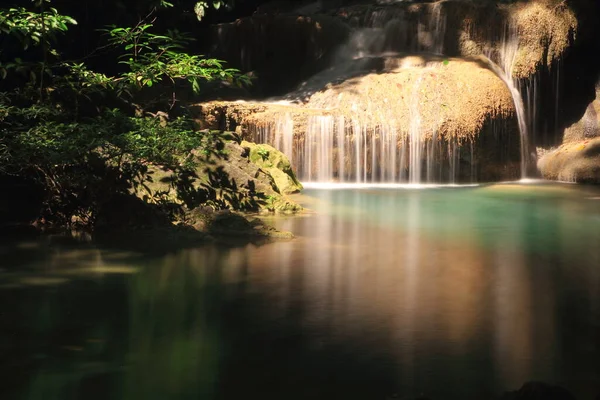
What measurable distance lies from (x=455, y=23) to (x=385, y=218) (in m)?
8.56

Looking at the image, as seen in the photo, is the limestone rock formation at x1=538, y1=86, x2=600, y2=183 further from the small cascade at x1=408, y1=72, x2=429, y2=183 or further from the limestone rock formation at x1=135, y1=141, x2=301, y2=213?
the limestone rock formation at x1=135, y1=141, x2=301, y2=213

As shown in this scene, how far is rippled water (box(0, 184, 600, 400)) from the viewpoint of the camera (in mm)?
3918

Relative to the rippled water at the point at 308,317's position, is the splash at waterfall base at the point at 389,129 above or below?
above

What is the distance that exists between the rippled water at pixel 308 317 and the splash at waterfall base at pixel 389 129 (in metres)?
6.02

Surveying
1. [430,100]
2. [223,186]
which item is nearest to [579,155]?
[430,100]

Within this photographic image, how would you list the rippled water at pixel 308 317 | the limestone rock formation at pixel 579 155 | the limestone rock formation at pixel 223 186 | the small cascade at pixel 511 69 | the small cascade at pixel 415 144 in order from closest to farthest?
the rippled water at pixel 308 317
the limestone rock formation at pixel 223 186
the small cascade at pixel 415 144
the limestone rock formation at pixel 579 155
the small cascade at pixel 511 69

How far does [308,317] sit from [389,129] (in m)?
9.86

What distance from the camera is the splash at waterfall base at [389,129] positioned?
14.4 m

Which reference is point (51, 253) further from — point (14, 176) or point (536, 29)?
point (536, 29)

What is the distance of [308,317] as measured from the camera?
16.5 ft

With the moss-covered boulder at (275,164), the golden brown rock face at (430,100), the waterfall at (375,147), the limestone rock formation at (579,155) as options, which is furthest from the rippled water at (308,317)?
the limestone rock formation at (579,155)

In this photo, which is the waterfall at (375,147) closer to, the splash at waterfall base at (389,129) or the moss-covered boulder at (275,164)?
the splash at waterfall base at (389,129)

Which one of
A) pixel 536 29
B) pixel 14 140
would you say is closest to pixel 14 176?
pixel 14 140

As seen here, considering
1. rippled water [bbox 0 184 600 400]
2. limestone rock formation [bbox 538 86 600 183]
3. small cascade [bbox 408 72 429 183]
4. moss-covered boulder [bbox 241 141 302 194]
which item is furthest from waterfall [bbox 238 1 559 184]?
rippled water [bbox 0 184 600 400]
